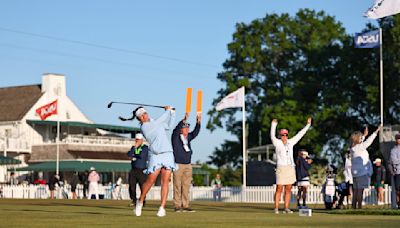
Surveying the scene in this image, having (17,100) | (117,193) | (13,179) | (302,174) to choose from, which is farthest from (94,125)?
(302,174)

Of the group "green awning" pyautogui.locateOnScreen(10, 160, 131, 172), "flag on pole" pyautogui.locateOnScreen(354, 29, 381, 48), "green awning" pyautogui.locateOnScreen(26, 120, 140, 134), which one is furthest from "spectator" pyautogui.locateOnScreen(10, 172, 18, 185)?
"flag on pole" pyautogui.locateOnScreen(354, 29, 381, 48)

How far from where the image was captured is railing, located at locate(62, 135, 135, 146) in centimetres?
8350

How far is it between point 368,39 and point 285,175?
3100cm

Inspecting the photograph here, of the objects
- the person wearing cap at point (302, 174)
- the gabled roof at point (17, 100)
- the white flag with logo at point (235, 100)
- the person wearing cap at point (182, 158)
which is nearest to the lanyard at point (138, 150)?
the person wearing cap at point (182, 158)

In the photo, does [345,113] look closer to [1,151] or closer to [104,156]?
[104,156]

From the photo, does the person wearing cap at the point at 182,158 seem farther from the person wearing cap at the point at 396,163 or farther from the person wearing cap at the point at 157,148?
the person wearing cap at the point at 396,163

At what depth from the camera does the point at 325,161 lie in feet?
238

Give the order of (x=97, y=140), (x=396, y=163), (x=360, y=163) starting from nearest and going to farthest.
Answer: (x=396, y=163)
(x=360, y=163)
(x=97, y=140)

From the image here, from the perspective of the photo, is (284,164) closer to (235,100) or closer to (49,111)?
(235,100)

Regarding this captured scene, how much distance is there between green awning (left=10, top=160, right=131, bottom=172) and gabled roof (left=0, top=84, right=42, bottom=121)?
746 centimetres

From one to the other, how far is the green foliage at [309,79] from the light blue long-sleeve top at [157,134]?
163 ft

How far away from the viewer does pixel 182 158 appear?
2180 centimetres

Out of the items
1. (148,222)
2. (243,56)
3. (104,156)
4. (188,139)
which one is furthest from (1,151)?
(148,222)

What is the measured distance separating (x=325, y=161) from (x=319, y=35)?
Answer: 10695mm
